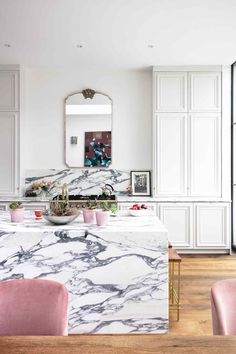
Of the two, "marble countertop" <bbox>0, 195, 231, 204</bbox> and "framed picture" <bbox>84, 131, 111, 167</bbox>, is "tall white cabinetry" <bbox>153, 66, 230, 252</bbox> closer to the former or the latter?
"marble countertop" <bbox>0, 195, 231, 204</bbox>

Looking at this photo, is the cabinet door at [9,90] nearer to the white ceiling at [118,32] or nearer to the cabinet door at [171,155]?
the white ceiling at [118,32]

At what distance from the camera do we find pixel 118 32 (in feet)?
13.8

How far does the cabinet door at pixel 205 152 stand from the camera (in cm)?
538

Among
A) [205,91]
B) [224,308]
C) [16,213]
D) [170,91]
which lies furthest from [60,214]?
[205,91]

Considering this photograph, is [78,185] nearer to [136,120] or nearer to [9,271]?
[136,120]

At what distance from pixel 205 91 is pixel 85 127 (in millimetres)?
1979

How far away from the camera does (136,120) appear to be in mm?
5723

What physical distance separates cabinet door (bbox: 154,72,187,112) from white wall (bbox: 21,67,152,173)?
34 centimetres

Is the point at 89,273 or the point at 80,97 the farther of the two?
the point at 80,97

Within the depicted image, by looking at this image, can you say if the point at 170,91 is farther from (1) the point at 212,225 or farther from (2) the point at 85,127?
(1) the point at 212,225

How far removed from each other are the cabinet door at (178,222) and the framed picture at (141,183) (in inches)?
20.1

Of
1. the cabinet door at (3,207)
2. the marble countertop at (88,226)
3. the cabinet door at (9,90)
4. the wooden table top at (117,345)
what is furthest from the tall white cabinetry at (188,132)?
the wooden table top at (117,345)

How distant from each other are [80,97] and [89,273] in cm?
378

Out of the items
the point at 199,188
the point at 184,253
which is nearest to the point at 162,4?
the point at 199,188
